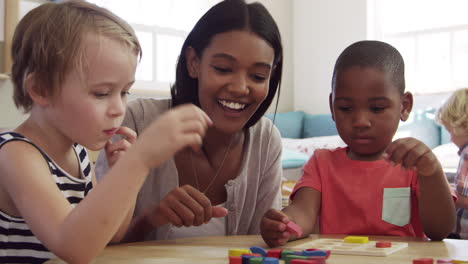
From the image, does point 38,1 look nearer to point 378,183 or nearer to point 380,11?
point 378,183

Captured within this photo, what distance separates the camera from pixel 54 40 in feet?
3.22

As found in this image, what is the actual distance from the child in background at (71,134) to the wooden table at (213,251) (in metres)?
0.12

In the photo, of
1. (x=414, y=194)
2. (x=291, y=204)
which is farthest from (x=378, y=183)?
(x=291, y=204)

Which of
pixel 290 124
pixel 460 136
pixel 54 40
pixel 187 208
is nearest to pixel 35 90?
pixel 54 40

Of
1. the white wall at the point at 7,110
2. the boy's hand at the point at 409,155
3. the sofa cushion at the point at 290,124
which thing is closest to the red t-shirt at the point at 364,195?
the boy's hand at the point at 409,155

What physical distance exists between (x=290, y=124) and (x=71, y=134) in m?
5.08

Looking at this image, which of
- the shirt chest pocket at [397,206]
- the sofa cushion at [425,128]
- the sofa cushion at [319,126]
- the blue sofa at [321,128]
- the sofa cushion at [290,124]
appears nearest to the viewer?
the shirt chest pocket at [397,206]

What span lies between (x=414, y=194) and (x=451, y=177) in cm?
284

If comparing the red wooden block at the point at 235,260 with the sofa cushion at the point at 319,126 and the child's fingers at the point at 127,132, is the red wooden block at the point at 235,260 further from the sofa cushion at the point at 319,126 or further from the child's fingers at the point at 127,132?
the sofa cushion at the point at 319,126

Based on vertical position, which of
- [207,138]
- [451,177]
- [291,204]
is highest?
[207,138]

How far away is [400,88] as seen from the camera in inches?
59.8

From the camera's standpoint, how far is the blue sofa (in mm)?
5090

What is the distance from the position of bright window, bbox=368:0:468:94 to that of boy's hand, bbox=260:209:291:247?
451cm

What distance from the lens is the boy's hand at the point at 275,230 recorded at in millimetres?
1186
